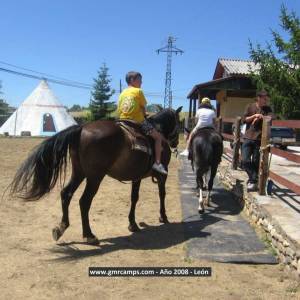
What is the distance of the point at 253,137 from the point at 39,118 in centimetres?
3088

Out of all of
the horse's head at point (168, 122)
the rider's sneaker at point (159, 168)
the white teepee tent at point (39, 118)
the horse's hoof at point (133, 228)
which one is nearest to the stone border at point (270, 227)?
the rider's sneaker at point (159, 168)

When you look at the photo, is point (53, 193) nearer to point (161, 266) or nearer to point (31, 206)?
point (31, 206)

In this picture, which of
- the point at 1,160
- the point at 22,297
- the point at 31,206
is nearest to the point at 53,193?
the point at 31,206

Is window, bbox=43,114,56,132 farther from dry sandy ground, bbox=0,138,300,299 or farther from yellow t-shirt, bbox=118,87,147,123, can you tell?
yellow t-shirt, bbox=118,87,147,123

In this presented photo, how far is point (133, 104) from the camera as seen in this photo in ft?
19.7

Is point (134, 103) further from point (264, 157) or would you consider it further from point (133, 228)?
point (264, 157)

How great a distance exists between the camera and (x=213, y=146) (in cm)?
743

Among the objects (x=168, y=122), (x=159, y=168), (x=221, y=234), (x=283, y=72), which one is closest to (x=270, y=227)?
(x=221, y=234)

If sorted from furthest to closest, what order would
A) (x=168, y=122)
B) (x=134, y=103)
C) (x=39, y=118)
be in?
(x=39, y=118)
(x=168, y=122)
(x=134, y=103)

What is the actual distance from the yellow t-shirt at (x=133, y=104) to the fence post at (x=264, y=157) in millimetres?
2001

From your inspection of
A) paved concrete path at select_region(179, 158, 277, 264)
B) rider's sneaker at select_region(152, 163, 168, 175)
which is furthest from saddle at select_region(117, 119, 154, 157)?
paved concrete path at select_region(179, 158, 277, 264)

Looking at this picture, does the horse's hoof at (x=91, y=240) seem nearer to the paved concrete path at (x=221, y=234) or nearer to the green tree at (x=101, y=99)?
the paved concrete path at (x=221, y=234)

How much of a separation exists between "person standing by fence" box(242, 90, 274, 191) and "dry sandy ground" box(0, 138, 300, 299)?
4.68 ft

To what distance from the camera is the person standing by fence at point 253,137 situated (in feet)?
23.7
